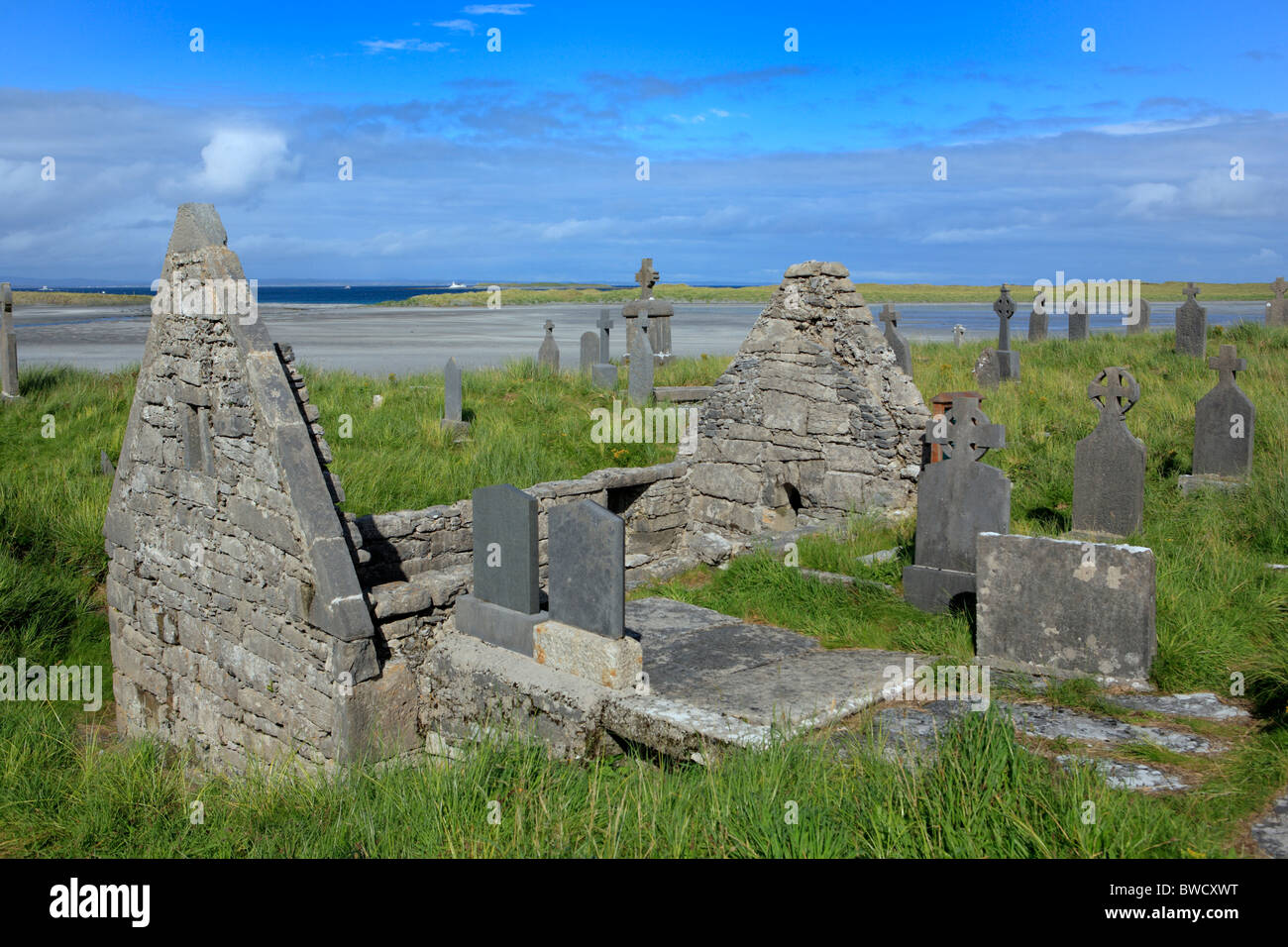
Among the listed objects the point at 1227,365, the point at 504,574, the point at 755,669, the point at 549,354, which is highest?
the point at 549,354

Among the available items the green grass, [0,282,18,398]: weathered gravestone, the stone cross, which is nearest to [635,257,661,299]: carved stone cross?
the stone cross

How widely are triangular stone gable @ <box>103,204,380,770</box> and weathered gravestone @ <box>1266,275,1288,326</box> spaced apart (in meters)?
22.7

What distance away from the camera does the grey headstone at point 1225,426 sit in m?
9.47

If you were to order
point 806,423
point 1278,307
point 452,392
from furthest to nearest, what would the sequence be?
1. point 1278,307
2. point 452,392
3. point 806,423

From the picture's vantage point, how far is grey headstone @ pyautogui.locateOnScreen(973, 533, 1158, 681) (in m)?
5.23

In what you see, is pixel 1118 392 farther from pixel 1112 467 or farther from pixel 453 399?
pixel 453 399

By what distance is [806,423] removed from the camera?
10.8 m

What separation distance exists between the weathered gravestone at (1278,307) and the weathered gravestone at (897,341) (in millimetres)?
9661

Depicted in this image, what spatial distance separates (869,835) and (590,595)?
2.37m

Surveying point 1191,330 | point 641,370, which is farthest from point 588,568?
point 1191,330

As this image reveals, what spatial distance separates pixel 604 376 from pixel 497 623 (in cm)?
1121

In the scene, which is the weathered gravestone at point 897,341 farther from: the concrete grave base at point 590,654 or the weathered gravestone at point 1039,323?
the concrete grave base at point 590,654

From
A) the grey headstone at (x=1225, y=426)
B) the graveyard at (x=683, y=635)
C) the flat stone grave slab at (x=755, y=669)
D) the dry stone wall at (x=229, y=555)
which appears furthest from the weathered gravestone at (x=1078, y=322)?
the dry stone wall at (x=229, y=555)
